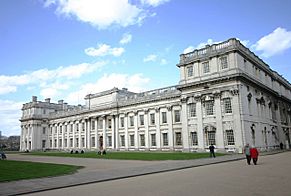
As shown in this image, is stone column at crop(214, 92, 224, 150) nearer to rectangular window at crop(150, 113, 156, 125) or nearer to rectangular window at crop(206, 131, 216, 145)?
rectangular window at crop(206, 131, 216, 145)

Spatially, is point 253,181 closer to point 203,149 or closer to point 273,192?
point 273,192

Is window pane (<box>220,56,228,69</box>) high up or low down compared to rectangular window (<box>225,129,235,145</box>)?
up

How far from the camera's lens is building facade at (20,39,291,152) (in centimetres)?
3900

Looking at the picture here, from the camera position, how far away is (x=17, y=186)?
507 inches

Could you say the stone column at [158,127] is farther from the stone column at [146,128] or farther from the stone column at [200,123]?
the stone column at [200,123]

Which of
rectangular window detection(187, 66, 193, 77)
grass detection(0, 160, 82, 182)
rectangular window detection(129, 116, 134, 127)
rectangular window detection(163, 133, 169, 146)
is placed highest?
rectangular window detection(187, 66, 193, 77)

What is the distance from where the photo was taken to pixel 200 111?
42.1 meters

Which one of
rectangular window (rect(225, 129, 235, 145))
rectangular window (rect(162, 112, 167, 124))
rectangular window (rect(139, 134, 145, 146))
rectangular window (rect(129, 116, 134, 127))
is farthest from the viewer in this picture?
rectangular window (rect(129, 116, 134, 127))

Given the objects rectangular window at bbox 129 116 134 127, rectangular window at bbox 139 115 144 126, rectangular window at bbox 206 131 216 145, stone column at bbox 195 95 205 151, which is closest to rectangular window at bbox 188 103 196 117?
stone column at bbox 195 95 205 151

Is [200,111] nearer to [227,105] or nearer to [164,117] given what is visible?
[227,105]

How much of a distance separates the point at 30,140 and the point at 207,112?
62468 mm

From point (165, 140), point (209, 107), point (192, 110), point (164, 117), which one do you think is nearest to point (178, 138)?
point (165, 140)

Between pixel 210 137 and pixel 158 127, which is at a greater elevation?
pixel 158 127

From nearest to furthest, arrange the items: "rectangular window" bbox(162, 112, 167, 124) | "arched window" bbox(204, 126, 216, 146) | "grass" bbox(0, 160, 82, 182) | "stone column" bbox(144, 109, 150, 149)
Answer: "grass" bbox(0, 160, 82, 182) → "arched window" bbox(204, 126, 216, 146) → "rectangular window" bbox(162, 112, 167, 124) → "stone column" bbox(144, 109, 150, 149)
